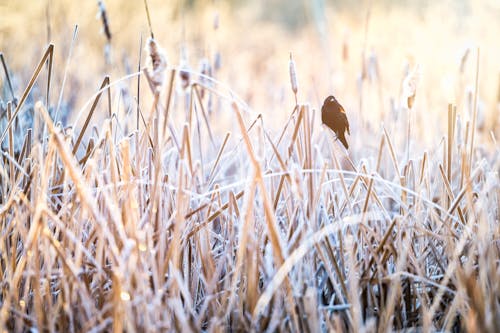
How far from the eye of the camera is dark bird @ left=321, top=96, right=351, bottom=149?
2.81ft

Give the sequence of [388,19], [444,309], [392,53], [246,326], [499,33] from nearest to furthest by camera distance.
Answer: [246,326]
[444,309]
[499,33]
[392,53]
[388,19]

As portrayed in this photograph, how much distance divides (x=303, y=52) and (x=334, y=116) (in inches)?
158

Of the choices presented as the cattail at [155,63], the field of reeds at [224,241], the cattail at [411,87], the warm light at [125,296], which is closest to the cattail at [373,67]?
the field of reeds at [224,241]

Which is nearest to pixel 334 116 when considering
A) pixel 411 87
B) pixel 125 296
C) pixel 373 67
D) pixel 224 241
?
pixel 411 87

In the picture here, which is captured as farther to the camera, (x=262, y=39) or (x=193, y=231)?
(x=262, y=39)

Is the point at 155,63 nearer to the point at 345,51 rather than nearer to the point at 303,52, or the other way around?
the point at 345,51

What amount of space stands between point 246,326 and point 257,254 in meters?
0.13

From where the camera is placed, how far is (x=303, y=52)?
4766 millimetres

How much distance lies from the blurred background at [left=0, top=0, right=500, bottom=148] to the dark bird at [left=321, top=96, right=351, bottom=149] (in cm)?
18

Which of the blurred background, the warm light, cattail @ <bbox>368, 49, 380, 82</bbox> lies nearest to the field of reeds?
Result: the warm light

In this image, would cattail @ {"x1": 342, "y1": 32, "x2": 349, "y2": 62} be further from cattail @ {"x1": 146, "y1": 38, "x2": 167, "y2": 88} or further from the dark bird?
cattail @ {"x1": 146, "y1": 38, "x2": 167, "y2": 88}

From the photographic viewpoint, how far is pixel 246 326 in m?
0.67

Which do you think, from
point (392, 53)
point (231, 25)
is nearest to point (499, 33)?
point (392, 53)

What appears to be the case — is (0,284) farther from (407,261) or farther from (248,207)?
(407,261)
